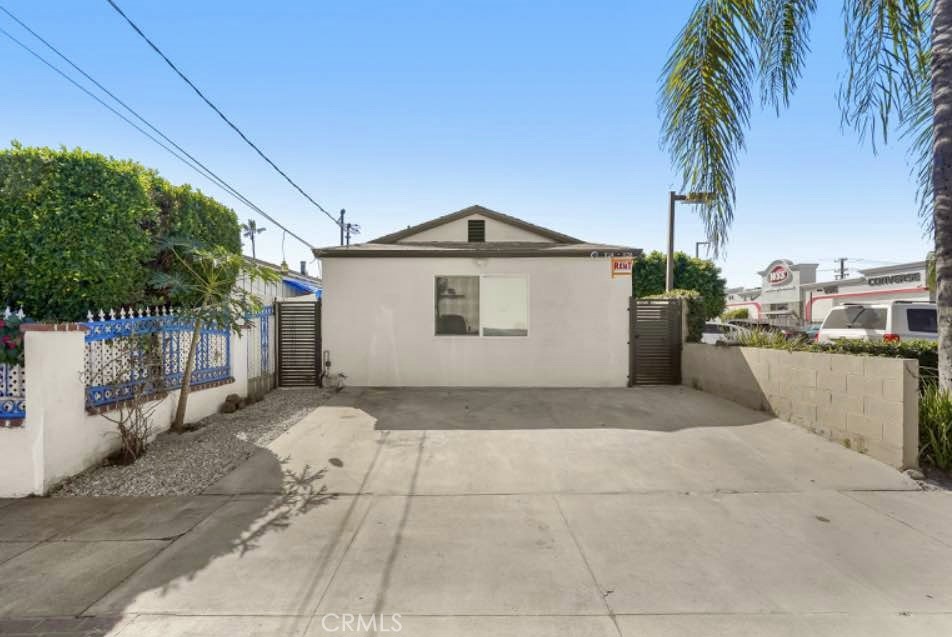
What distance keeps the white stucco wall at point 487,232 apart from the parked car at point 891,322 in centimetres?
676

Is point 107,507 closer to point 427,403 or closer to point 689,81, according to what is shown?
point 427,403

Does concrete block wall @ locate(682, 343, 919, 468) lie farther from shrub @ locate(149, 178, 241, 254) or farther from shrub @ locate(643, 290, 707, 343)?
shrub @ locate(149, 178, 241, 254)

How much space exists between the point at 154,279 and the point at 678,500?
6.44 meters

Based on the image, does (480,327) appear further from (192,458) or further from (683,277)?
(683,277)

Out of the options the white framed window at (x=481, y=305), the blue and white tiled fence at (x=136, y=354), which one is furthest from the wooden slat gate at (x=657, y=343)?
the blue and white tiled fence at (x=136, y=354)

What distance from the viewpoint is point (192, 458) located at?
4629 millimetres

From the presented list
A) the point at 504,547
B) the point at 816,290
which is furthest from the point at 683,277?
the point at 816,290

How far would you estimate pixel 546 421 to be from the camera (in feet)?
20.4

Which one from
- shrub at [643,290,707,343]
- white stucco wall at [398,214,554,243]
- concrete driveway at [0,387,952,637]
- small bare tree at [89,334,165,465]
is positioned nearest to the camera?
A: concrete driveway at [0,387,952,637]

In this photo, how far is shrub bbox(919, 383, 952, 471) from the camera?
4.20m

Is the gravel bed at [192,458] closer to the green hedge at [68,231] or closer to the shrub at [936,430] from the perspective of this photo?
the green hedge at [68,231]

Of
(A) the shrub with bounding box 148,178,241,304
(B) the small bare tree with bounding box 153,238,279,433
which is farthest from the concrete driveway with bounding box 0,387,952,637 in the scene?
(A) the shrub with bounding box 148,178,241,304

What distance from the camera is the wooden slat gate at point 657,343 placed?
8555 millimetres

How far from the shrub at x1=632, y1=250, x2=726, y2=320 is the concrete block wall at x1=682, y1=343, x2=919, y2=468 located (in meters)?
7.48
